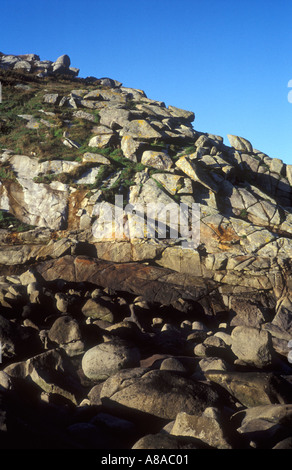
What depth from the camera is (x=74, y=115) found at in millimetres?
30312

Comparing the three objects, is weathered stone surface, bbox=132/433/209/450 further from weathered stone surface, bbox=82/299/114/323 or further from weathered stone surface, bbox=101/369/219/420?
weathered stone surface, bbox=82/299/114/323

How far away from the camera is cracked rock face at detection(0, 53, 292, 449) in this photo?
313 inches

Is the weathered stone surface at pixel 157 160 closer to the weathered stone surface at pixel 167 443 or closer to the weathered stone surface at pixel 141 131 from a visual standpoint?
the weathered stone surface at pixel 141 131

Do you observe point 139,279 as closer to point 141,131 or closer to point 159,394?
point 159,394

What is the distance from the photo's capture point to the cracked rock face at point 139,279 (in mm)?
7938

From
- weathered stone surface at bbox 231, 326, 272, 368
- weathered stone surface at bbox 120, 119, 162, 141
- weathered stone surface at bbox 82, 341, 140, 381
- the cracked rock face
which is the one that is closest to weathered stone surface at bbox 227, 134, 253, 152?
the cracked rock face

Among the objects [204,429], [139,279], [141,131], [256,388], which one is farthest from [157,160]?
[204,429]

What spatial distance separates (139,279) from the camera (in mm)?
17281

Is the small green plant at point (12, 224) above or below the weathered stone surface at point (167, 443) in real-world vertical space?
above

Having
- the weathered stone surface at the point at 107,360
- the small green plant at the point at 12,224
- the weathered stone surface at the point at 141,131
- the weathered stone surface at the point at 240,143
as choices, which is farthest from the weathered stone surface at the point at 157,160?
the weathered stone surface at the point at 107,360

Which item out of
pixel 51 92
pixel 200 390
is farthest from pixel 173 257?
pixel 51 92
